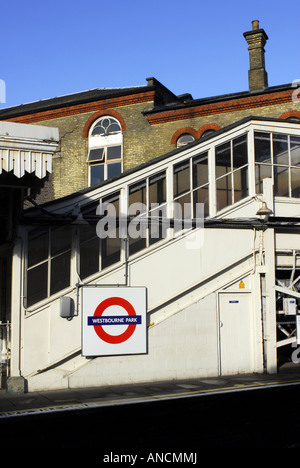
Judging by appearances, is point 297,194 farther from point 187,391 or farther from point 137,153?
point 137,153

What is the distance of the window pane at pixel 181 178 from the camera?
47.1 feet

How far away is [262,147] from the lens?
1541 cm

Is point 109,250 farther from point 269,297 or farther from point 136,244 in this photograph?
point 269,297

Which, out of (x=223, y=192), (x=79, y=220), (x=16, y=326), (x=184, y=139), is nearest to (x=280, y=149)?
(x=223, y=192)

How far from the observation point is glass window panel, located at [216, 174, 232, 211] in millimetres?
14727

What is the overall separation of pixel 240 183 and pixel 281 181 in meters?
1.45

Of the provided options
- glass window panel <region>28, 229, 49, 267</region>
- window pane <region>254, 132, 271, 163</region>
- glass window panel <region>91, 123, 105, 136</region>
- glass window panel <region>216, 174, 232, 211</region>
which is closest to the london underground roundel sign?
glass window panel <region>28, 229, 49, 267</region>

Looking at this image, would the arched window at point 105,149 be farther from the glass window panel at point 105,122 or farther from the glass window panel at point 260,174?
the glass window panel at point 260,174

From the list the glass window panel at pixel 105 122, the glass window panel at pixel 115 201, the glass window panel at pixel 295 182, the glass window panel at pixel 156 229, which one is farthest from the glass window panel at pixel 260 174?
the glass window panel at pixel 105 122

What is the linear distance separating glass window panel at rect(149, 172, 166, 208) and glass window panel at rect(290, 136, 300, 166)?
4.51 m

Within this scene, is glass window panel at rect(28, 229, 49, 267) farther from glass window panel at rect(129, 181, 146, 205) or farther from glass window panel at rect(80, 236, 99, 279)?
glass window panel at rect(129, 181, 146, 205)

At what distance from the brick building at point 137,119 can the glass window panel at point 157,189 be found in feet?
31.0
